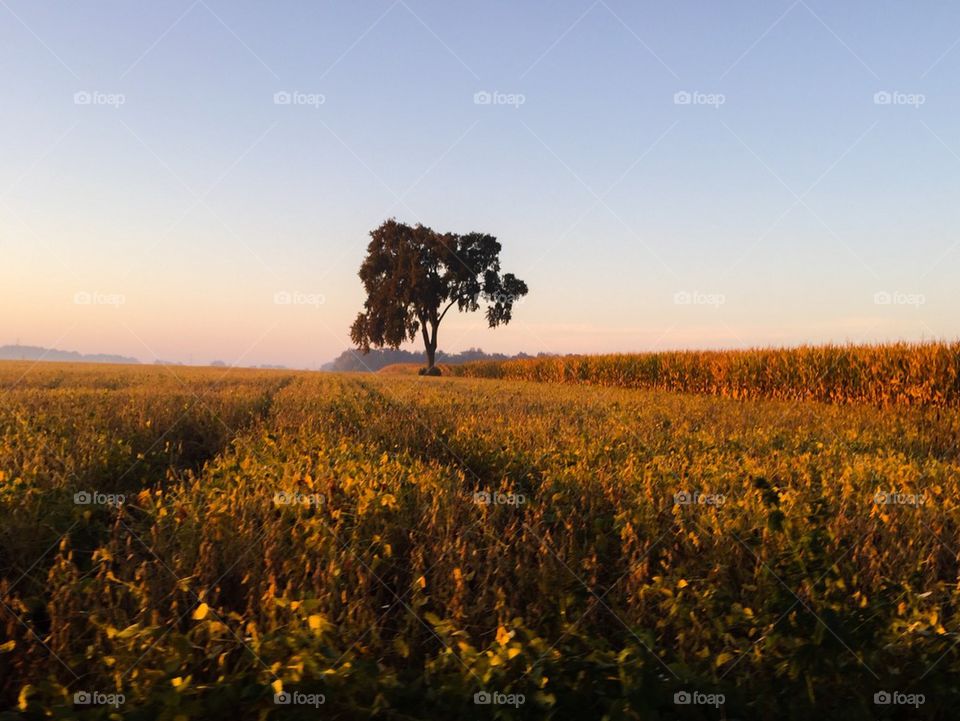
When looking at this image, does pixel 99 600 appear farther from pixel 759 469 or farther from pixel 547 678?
pixel 759 469

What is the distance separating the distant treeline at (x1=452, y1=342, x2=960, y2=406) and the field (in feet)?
38.4

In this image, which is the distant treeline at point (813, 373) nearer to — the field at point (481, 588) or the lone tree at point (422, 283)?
the field at point (481, 588)

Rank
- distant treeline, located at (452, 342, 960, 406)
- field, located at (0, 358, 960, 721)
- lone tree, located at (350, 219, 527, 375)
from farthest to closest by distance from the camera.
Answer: lone tree, located at (350, 219, 527, 375) → distant treeline, located at (452, 342, 960, 406) → field, located at (0, 358, 960, 721)

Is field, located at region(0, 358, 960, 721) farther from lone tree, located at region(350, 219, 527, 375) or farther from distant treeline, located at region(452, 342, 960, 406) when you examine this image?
lone tree, located at region(350, 219, 527, 375)

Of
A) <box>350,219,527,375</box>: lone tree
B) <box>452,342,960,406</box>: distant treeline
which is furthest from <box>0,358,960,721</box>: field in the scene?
<box>350,219,527,375</box>: lone tree

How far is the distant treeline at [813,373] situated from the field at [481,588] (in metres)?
11.7

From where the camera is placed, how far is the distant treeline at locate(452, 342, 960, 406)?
16.4 meters

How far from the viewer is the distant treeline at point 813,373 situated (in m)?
16.4

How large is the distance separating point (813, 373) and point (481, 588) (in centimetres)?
1910

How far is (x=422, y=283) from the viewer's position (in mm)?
51969

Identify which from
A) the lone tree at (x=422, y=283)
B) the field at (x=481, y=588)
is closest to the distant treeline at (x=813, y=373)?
the field at (x=481, y=588)

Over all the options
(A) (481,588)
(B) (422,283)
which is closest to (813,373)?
(A) (481,588)

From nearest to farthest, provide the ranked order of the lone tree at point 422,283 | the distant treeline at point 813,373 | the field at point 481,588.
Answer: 1. the field at point 481,588
2. the distant treeline at point 813,373
3. the lone tree at point 422,283

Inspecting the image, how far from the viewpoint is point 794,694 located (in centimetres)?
324
